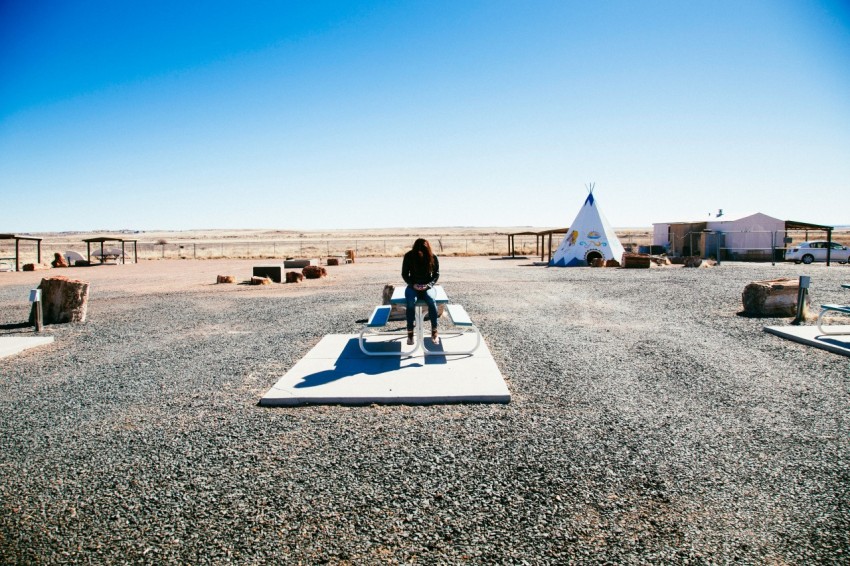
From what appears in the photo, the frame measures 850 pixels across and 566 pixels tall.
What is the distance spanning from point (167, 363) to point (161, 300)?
25.4 ft

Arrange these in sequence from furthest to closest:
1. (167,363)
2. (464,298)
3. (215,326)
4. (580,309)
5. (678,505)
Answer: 1. (464,298)
2. (580,309)
3. (215,326)
4. (167,363)
5. (678,505)

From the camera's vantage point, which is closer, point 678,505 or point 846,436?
point 678,505

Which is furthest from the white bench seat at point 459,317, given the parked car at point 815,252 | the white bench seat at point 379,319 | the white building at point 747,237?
the parked car at point 815,252

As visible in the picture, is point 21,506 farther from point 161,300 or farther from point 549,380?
point 161,300

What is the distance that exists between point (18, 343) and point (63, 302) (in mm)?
2225

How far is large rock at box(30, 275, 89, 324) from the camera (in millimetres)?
10367

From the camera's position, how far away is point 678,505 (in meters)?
3.34

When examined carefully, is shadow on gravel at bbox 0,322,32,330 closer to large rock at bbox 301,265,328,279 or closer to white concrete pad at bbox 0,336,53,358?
white concrete pad at bbox 0,336,53,358

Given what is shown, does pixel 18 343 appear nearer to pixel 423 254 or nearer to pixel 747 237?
pixel 423 254

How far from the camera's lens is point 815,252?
28.1 m

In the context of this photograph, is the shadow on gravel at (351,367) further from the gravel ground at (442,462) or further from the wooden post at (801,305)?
the wooden post at (801,305)

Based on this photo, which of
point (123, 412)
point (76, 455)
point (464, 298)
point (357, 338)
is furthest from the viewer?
point (464, 298)

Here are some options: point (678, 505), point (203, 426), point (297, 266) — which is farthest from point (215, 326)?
point (297, 266)

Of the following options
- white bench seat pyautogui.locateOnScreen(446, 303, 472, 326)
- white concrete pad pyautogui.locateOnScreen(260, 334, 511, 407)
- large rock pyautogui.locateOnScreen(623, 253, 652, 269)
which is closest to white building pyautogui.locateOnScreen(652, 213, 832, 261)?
large rock pyautogui.locateOnScreen(623, 253, 652, 269)
